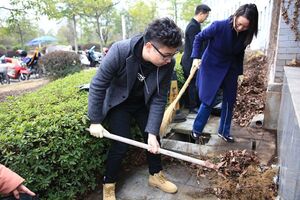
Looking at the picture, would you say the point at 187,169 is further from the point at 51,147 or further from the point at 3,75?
the point at 3,75

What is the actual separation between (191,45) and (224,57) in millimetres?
1555

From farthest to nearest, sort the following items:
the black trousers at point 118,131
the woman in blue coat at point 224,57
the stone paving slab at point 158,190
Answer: the woman in blue coat at point 224,57 → the stone paving slab at point 158,190 → the black trousers at point 118,131

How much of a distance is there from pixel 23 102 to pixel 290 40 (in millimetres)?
3550

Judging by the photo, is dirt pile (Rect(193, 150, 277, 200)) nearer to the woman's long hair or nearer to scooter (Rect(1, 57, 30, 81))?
the woman's long hair

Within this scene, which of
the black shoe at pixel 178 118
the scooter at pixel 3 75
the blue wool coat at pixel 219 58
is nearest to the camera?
the blue wool coat at pixel 219 58

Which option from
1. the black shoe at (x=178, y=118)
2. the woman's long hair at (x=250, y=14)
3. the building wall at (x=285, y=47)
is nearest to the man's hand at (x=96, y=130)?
the woman's long hair at (x=250, y=14)

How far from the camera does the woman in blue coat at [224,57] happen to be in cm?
337

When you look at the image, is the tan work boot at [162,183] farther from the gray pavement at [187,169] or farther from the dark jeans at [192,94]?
the dark jeans at [192,94]

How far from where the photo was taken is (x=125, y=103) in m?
2.82

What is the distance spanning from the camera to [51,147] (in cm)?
242

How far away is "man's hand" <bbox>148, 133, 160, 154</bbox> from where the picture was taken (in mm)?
2571

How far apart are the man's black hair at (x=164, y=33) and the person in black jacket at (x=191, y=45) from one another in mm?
2877

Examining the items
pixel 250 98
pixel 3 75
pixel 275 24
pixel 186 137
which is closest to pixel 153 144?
pixel 186 137

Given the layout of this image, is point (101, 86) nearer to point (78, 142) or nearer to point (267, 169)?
point (78, 142)
